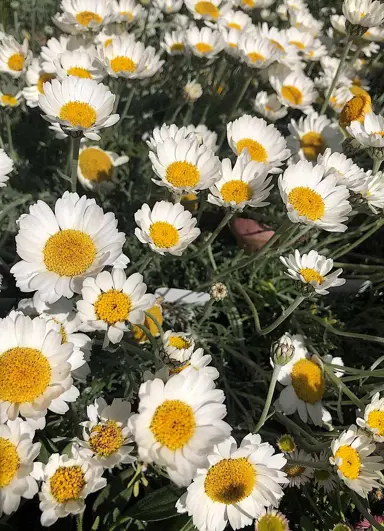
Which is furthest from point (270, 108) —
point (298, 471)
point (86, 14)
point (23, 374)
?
point (23, 374)

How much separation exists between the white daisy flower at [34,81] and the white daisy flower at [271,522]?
6.69 feet

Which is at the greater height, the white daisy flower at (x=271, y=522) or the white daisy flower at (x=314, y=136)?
the white daisy flower at (x=314, y=136)

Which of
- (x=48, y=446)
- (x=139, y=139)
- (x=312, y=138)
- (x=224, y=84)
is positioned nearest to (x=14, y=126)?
(x=139, y=139)

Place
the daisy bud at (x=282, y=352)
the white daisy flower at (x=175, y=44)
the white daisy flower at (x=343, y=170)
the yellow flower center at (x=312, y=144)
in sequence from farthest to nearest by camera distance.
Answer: the white daisy flower at (x=175, y=44) → the yellow flower center at (x=312, y=144) → the white daisy flower at (x=343, y=170) → the daisy bud at (x=282, y=352)

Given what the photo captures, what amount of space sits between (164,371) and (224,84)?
8.37ft

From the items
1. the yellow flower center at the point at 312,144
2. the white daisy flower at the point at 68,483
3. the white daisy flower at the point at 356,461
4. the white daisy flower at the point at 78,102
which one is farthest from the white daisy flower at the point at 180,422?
the yellow flower center at the point at 312,144

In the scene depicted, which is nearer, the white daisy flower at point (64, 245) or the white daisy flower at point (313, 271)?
the white daisy flower at point (64, 245)

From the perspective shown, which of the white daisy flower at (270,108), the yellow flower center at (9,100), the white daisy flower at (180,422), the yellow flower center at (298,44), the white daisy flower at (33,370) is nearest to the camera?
the white daisy flower at (180,422)

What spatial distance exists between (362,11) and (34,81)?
157 cm

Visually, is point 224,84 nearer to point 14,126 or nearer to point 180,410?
point 14,126

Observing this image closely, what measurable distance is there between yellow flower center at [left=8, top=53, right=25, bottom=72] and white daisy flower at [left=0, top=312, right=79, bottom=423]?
1429 millimetres

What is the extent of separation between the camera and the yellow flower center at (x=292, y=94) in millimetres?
2814

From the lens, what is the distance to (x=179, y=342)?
5.37ft

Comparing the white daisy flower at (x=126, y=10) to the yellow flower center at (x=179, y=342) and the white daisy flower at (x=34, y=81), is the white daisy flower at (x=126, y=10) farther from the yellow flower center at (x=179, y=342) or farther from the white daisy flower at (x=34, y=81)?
the yellow flower center at (x=179, y=342)
